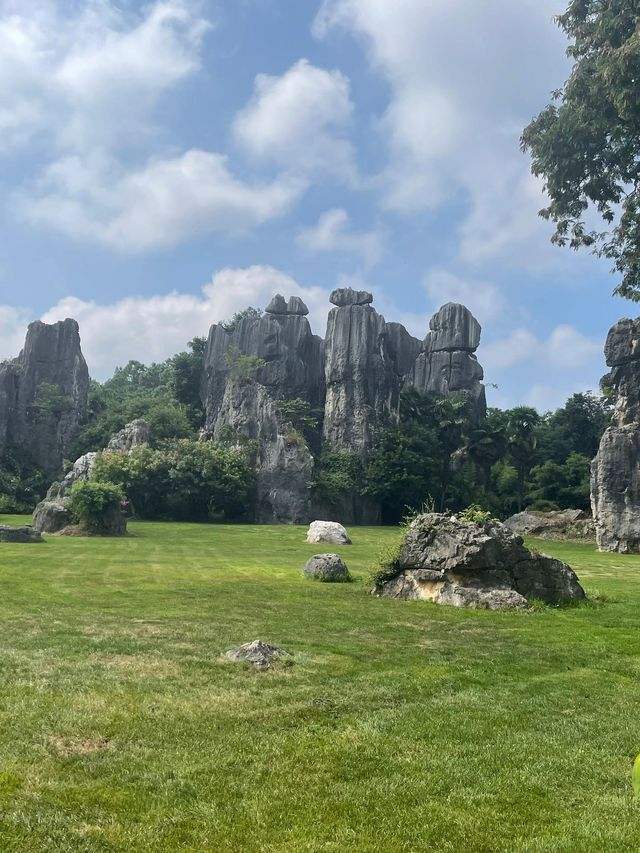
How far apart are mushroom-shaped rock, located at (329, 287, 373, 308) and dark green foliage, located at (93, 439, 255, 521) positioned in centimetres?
1996

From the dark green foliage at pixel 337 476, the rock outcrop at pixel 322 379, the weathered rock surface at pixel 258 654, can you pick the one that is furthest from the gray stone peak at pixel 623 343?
the weathered rock surface at pixel 258 654

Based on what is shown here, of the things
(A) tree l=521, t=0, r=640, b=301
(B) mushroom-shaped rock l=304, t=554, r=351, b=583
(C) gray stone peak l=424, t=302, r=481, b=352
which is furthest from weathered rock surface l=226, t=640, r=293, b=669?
(C) gray stone peak l=424, t=302, r=481, b=352

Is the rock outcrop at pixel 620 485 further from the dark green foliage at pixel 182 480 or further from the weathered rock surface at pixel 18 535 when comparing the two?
the weathered rock surface at pixel 18 535

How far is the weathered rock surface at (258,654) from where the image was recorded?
8.48 meters

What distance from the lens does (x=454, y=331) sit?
72.7 meters

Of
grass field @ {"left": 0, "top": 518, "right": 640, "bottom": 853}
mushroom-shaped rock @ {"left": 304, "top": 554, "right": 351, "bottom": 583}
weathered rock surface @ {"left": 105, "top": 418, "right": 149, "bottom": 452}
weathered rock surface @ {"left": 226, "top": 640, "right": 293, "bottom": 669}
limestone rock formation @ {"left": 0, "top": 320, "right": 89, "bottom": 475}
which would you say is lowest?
grass field @ {"left": 0, "top": 518, "right": 640, "bottom": 853}

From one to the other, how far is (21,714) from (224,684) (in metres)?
2.11

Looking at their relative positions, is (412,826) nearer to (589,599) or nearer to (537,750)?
(537,750)

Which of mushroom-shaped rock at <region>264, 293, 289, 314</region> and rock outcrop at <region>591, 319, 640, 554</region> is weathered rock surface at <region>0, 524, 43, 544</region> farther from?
mushroom-shaped rock at <region>264, 293, 289, 314</region>

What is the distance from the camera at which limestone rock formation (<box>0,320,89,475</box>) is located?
61812mm

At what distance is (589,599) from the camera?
1562cm

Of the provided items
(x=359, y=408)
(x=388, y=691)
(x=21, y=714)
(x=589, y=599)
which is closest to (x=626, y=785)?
(x=388, y=691)

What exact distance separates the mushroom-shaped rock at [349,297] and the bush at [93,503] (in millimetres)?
36068

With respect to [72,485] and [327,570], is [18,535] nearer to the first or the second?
[72,485]
